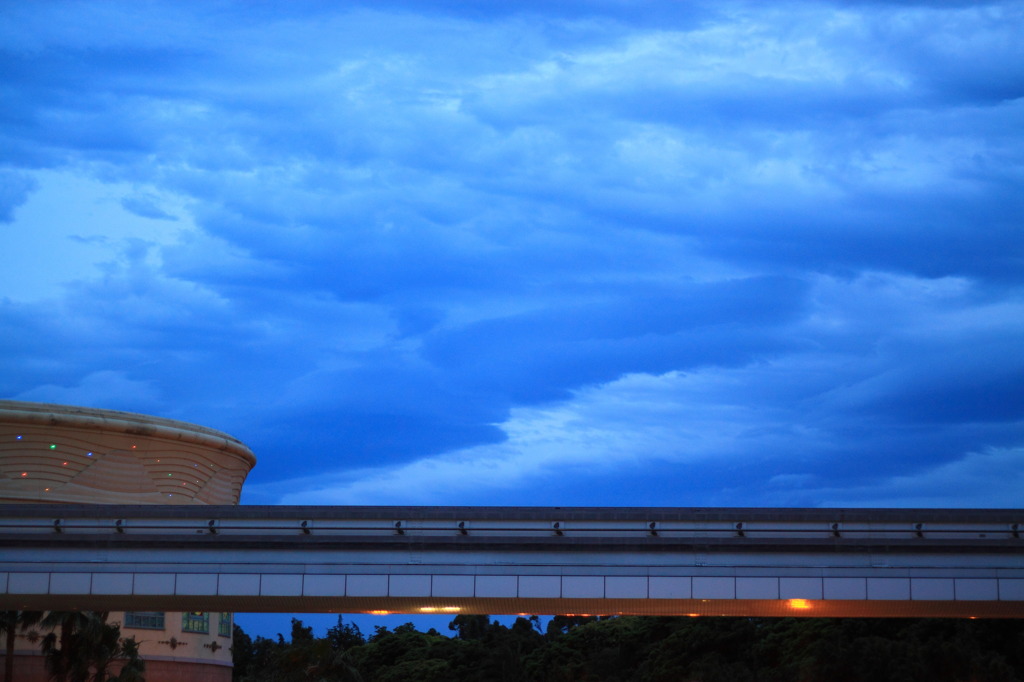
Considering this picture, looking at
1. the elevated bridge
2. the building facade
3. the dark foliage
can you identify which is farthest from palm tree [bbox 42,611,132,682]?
the dark foliage

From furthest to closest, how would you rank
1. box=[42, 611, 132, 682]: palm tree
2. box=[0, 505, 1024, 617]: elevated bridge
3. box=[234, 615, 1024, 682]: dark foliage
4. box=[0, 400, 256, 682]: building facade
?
1. box=[0, 400, 256, 682]: building facade
2. box=[234, 615, 1024, 682]: dark foliage
3. box=[42, 611, 132, 682]: palm tree
4. box=[0, 505, 1024, 617]: elevated bridge

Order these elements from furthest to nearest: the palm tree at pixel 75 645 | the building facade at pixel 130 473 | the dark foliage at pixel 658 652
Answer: the building facade at pixel 130 473, the dark foliage at pixel 658 652, the palm tree at pixel 75 645

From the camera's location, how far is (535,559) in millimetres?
24469

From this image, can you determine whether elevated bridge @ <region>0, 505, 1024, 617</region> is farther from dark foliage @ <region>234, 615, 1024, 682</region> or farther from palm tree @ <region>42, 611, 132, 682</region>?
dark foliage @ <region>234, 615, 1024, 682</region>

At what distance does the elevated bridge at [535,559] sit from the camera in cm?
2416

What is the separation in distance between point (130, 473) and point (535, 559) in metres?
37.6

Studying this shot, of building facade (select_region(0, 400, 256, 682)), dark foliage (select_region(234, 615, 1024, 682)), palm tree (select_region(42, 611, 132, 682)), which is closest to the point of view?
palm tree (select_region(42, 611, 132, 682))

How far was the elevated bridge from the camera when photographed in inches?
951

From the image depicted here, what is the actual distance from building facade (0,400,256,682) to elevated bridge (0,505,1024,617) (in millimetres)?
26088

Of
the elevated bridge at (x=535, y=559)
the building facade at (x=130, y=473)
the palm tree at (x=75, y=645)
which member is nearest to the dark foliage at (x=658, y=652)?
the building facade at (x=130, y=473)

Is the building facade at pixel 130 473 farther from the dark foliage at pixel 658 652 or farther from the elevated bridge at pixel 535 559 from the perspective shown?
the elevated bridge at pixel 535 559

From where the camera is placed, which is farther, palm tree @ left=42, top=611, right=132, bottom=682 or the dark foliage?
the dark foliage

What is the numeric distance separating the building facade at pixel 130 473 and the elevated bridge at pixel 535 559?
26088 mm

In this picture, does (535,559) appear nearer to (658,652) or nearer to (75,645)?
(75,645)
